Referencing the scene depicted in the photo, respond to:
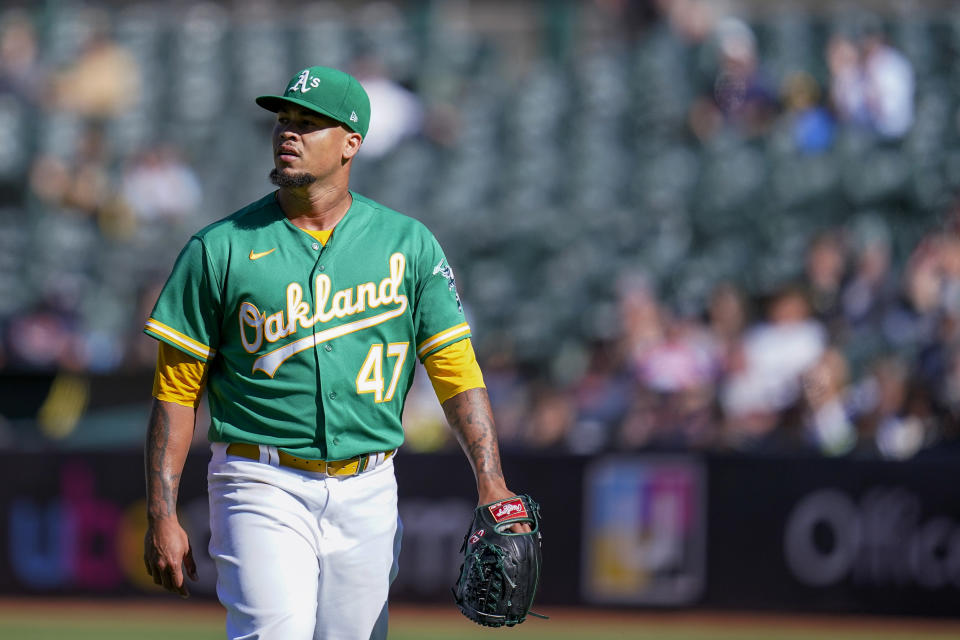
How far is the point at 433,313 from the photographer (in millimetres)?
4258

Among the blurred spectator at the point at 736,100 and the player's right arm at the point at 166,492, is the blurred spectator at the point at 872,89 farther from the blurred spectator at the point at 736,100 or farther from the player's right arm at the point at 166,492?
the player's right arm at the point at 166,492

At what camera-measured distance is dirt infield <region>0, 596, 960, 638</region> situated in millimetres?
8305

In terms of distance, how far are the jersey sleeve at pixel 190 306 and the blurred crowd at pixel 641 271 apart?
504 centimetres

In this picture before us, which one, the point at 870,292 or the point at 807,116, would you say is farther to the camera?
the point at 807,116

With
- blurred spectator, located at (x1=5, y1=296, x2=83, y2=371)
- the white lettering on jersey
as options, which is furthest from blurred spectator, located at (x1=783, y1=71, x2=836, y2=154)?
the white lettering on jersey

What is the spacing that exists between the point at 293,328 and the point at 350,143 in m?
0.59

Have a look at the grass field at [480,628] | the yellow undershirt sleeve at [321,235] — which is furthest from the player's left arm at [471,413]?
the grass field at [480,628]

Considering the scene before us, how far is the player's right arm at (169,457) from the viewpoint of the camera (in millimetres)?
3930

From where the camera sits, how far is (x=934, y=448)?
8.44 meters

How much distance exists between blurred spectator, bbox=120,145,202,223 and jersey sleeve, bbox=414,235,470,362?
8.27 meters

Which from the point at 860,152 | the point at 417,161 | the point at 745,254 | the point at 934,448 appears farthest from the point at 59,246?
the point at 934,448

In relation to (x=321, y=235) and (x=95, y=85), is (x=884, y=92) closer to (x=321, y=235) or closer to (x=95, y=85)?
(x=95, y=85)

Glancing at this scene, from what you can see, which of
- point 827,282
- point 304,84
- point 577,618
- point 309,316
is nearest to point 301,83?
point 304,84

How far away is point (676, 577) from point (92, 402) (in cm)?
437
